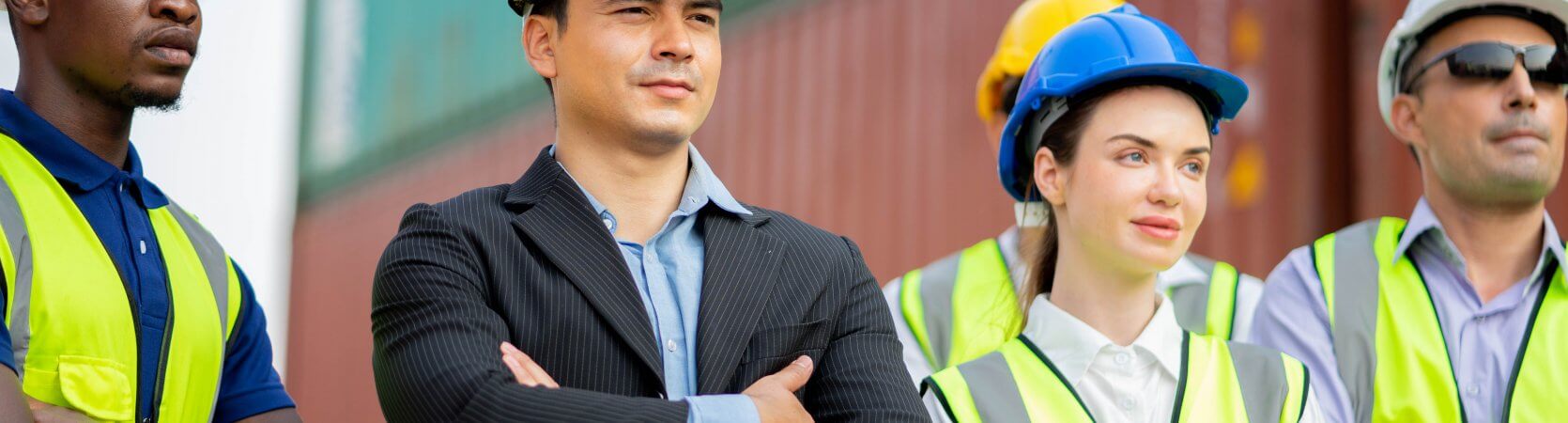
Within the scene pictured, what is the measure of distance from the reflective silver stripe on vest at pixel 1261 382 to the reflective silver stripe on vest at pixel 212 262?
4.98ft

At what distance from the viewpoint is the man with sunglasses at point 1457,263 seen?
2.65 metres

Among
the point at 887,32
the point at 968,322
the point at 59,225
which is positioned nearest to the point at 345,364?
the point at 887,32

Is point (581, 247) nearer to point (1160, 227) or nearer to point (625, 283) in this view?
point (625, 283)

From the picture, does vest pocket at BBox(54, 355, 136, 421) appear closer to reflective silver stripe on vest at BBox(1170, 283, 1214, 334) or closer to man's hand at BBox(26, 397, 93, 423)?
man's hand at BBox(26, 397, 93, 423)

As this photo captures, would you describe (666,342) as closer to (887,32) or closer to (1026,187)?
(1026,187)

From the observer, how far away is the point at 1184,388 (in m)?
2.34

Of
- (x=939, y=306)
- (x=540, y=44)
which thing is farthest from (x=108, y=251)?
(x=939, y=306)

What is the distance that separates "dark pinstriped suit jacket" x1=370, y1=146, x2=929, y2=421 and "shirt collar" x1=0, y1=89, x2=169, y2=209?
55cm

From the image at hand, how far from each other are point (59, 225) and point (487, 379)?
72cm

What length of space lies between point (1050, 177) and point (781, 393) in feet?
2.78

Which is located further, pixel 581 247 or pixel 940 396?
pixel 940 396

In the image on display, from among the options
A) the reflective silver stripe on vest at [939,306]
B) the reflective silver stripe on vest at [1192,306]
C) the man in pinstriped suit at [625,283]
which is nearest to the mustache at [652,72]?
the man in pinstriped suit at [625,283]

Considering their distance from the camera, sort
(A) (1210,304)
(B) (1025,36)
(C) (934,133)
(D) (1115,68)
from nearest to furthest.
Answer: (D) (1115,68)
(A) (1210,304)
(B) (1025,36)
(C) (934,133)

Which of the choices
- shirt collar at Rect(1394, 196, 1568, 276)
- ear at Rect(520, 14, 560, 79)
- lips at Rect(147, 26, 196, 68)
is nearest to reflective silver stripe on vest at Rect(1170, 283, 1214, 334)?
shirt collar at Rect(1394, 196, 1568, 276)
